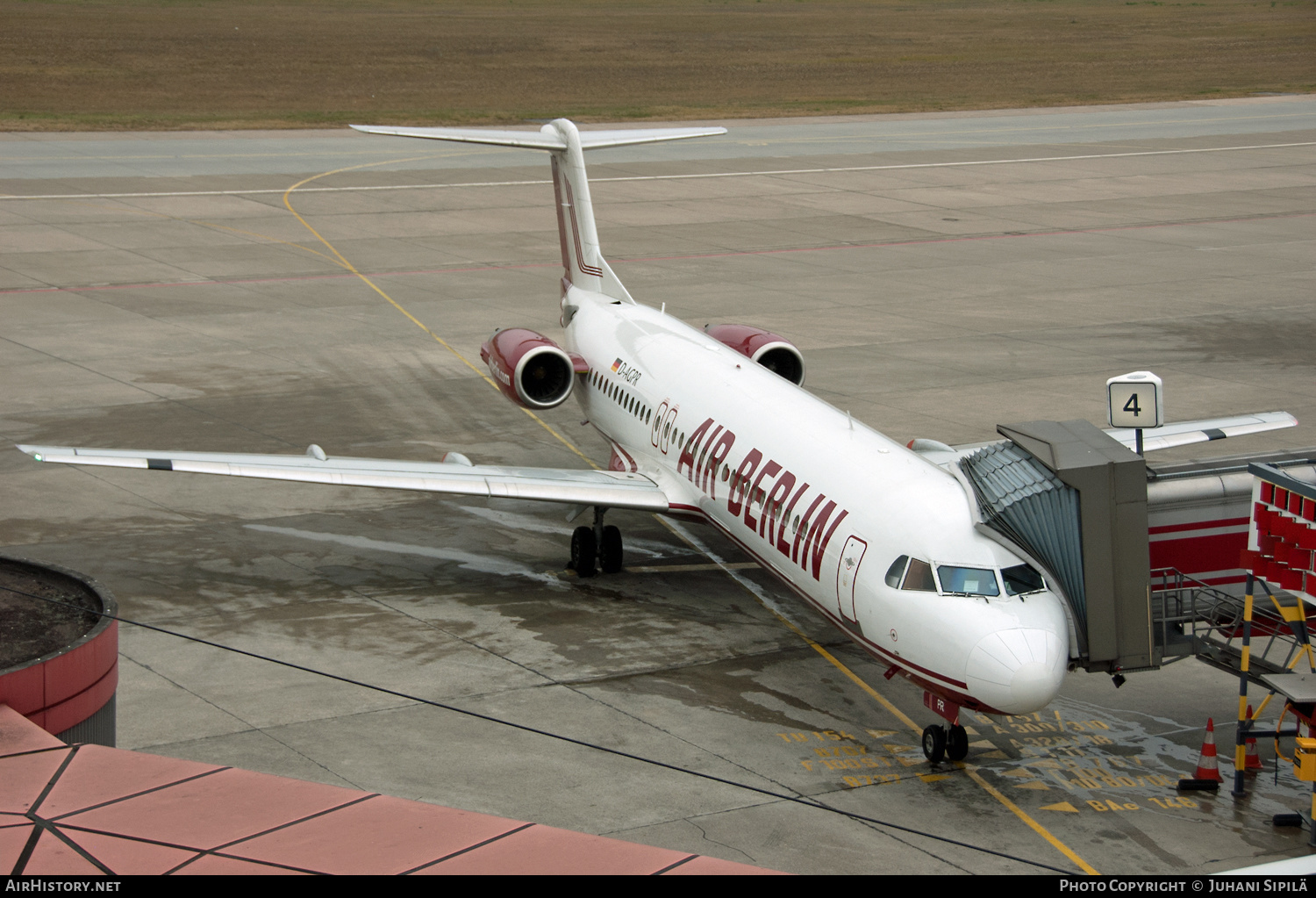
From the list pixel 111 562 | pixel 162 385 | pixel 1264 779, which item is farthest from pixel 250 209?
pixel 1264 779

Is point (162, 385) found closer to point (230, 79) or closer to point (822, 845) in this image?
point (822, 845)

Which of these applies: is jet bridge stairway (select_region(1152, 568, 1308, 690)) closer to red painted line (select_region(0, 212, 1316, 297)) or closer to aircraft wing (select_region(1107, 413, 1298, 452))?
aircraft wing (select_region(1107, 413, 1298, 452))

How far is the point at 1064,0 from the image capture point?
156750 mm

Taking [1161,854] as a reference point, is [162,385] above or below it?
above

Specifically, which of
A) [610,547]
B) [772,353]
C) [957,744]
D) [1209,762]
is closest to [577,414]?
[772,353]

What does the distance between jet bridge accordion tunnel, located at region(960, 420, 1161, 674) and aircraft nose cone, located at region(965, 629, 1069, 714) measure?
638 millimetres

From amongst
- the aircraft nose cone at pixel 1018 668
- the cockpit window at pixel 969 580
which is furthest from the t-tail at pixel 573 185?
the aircraft nose cone at pixel 1018 668

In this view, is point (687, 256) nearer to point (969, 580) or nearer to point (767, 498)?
point (767, 498)

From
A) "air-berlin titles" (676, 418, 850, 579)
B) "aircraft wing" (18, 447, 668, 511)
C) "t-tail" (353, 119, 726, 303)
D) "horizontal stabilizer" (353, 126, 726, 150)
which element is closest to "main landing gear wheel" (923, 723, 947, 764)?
"air-berlin titles" (676, 418, 850, 579)

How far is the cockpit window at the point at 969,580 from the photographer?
1446 centimetres

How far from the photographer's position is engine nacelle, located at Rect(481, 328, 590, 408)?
23016 mm

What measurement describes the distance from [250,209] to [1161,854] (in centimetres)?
4412

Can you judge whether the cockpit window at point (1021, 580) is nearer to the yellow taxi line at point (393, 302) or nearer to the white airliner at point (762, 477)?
the white airliner at point (762, 477)

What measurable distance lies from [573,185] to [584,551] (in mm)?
8890
